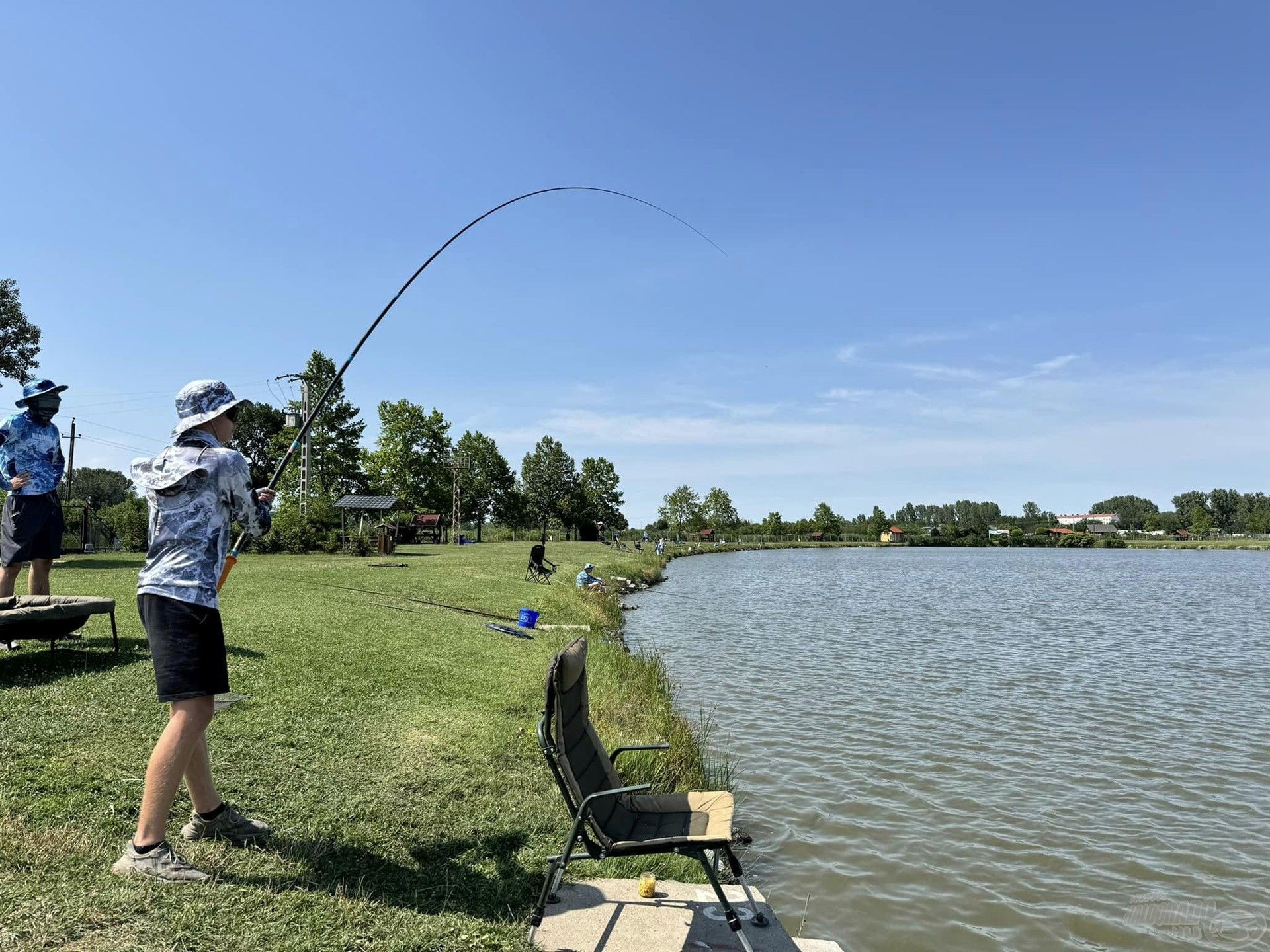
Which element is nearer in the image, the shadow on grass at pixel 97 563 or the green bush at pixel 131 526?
the shadow on grass at pixel 97 563

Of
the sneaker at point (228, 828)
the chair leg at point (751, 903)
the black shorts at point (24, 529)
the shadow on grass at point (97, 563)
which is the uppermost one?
the black shorts at point (24, 529)

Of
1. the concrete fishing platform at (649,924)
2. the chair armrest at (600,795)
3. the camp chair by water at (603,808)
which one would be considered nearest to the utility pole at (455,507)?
the camp chair by water at (603,808)

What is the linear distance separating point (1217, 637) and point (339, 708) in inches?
943

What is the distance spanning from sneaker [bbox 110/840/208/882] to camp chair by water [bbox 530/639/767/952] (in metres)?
1.67

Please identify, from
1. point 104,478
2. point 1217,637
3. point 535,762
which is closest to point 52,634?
point 535,762

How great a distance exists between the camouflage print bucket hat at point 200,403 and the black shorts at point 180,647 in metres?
0.88

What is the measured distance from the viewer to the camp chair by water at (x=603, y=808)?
12.7 ft

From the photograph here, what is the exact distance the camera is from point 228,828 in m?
4.30

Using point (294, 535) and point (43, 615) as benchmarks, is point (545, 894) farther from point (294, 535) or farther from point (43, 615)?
point (294, 535)

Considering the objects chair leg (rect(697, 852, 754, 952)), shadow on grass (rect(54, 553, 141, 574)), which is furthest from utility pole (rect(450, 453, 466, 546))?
chair leg (rect(697, 852, 754, 952))

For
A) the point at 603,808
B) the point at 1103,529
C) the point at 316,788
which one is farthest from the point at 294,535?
the point at 1103,529

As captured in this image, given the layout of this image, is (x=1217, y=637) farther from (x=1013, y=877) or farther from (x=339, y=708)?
(x=339, y=708)

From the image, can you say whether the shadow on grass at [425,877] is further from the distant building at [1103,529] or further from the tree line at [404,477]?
the distant building at [1103,529]

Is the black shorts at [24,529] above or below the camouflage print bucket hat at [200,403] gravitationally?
below
